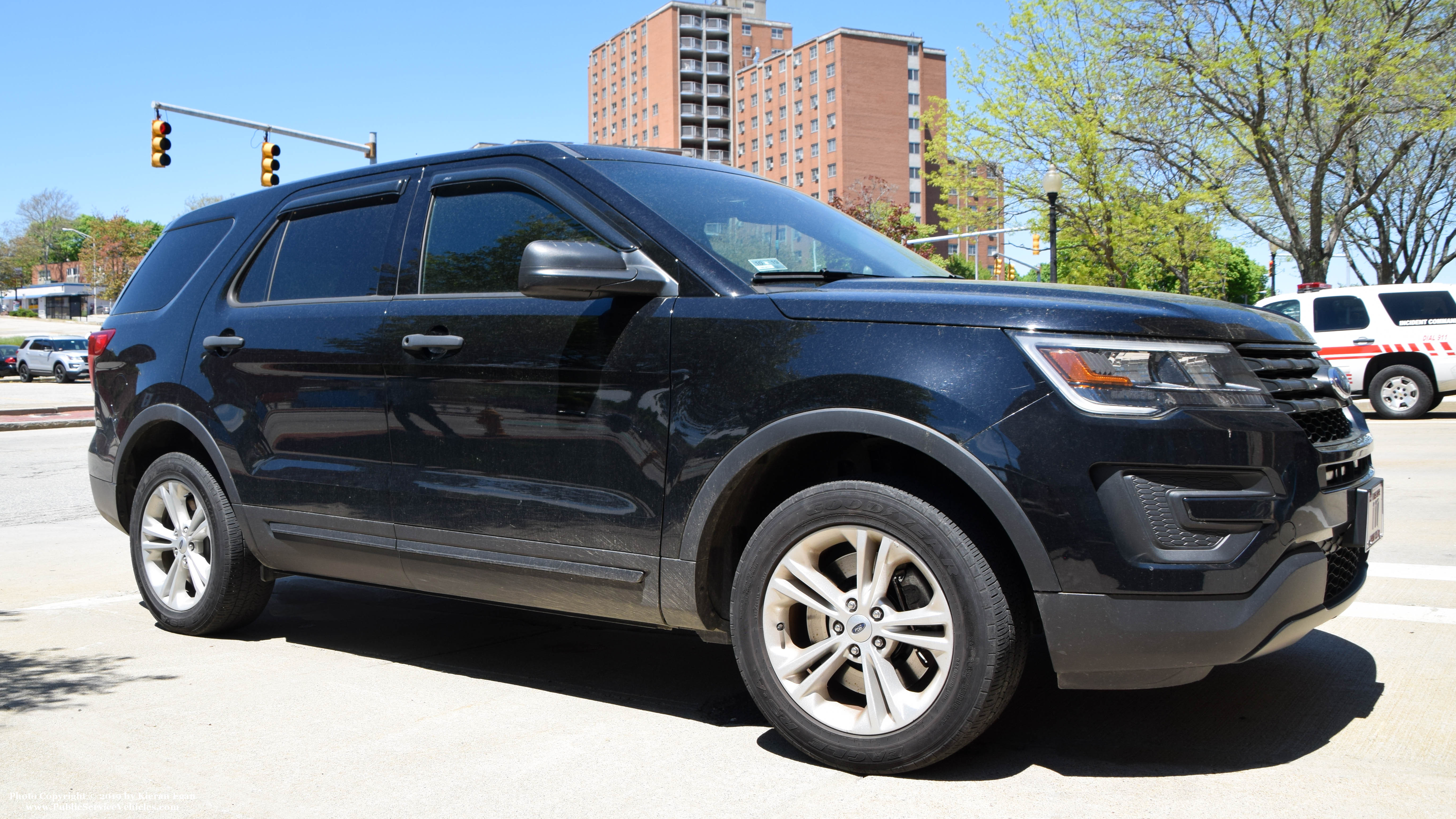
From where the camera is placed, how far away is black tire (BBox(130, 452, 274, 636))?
4641 millimetres

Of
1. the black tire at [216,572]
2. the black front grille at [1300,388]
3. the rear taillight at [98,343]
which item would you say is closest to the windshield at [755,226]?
the black front grille at [1300,388]

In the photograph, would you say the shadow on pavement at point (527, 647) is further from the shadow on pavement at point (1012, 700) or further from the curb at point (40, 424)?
the curb at point (40, 424)

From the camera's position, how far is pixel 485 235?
396 centimetres

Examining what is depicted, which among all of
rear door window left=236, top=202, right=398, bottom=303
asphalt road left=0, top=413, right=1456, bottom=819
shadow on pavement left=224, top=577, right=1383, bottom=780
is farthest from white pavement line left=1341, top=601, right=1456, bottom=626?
A: rear door window left=236, top=202, right=398, bottom=303

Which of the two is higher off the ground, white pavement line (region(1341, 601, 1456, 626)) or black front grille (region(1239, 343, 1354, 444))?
black front grille (region(1239, 343, 1354, 444))

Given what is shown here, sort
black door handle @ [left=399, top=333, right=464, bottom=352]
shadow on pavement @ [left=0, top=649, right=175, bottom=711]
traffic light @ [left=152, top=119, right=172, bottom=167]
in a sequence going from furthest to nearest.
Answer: traffic light @ [left=152, top=119, right=172, bottom=167] < shadow on pavement @ [left=0, top=649, right=175, bottom=711] < black door handle @ [left=399, top=333, right=464, bottom=352]

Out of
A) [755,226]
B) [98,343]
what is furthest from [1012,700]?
[98,343]

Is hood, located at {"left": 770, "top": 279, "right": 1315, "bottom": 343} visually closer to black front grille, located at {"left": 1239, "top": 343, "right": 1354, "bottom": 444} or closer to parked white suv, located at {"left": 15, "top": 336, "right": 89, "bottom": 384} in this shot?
black front grille, located at {"left": 1239, "top": 343, "right": 1354, "bottom": 444}

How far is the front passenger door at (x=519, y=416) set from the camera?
343cm

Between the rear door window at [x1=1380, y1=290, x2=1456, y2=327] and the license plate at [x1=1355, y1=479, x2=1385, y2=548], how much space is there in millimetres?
15110

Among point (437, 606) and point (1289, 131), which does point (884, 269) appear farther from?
point (1289, 131)

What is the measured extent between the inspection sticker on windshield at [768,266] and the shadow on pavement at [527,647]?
141cm

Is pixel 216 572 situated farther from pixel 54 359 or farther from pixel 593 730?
pixel 54 359

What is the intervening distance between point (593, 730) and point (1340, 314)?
16453 mm
